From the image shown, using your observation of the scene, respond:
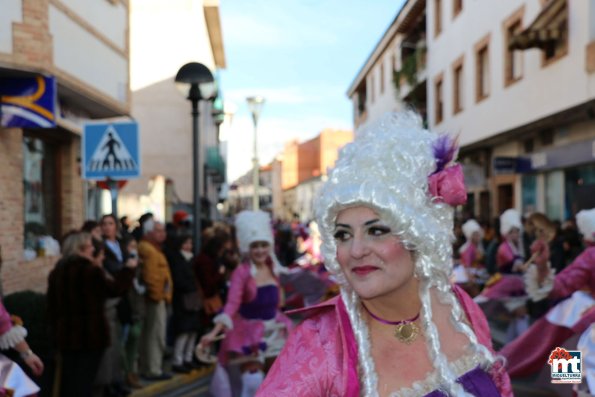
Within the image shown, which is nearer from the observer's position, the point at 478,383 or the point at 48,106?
the point at 478,383

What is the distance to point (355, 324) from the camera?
2.35 m

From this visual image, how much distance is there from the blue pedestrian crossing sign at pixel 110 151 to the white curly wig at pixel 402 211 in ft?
15.7

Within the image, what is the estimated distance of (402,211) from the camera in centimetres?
229

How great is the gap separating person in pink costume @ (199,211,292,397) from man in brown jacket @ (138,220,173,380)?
86.6 inches

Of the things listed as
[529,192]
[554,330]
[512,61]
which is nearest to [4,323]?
[554,330]

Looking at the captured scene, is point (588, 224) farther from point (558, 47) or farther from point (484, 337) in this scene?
point (558, 47)

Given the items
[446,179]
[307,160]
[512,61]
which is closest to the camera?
[446,179]

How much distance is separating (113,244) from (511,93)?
12131 millimetres

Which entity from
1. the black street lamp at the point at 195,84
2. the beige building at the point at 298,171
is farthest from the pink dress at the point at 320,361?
the beige building at the point at 298,171

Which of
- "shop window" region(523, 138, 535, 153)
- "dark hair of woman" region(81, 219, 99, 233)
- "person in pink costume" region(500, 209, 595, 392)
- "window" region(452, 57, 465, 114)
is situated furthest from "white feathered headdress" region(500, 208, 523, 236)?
"window" region(452, 57, 465, 114)

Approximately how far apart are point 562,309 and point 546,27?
9684mm

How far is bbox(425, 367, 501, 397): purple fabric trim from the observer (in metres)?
2.27

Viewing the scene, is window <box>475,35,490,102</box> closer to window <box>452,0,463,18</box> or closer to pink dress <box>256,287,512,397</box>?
window <box>452,0,463,18</box>
